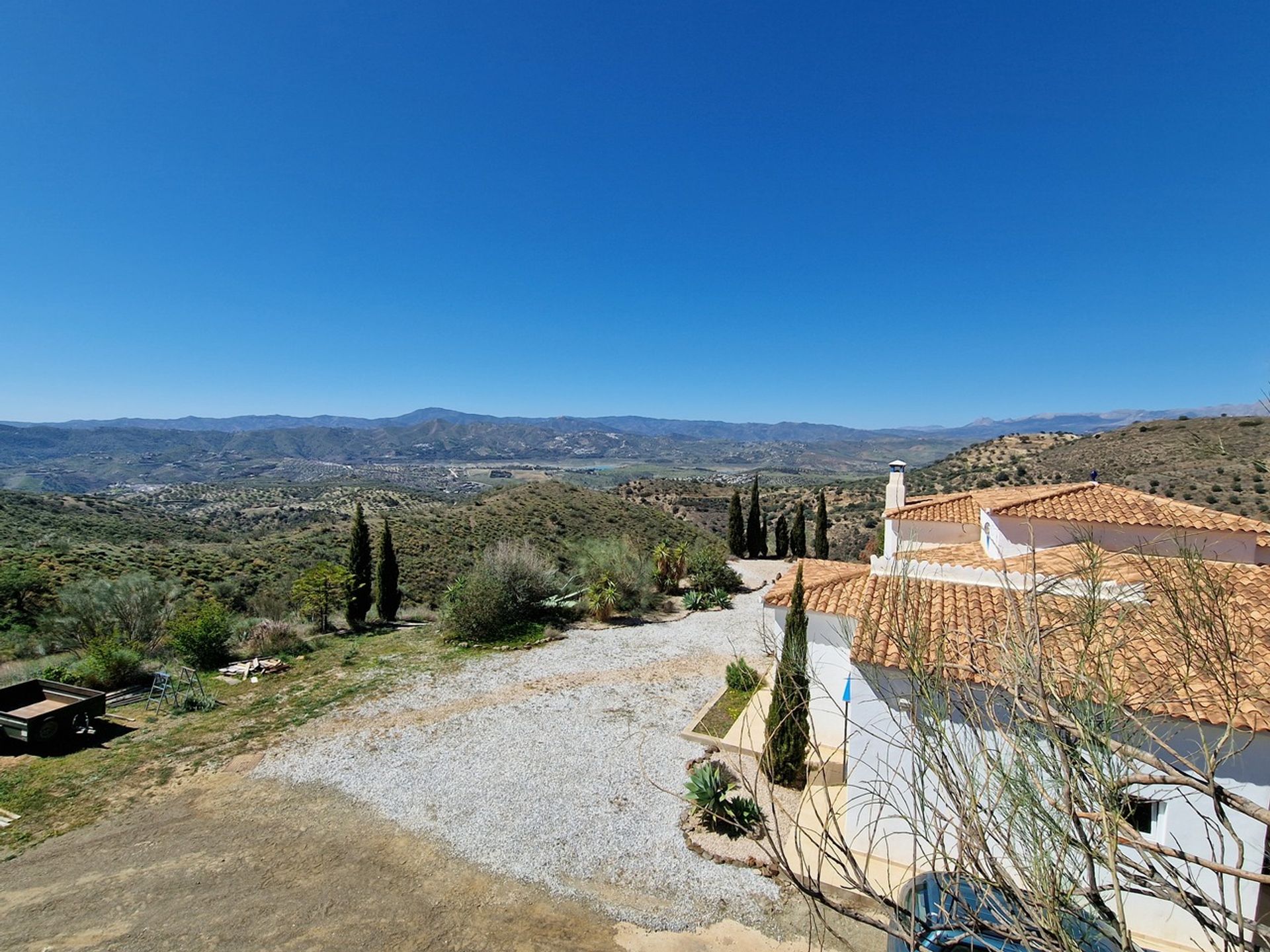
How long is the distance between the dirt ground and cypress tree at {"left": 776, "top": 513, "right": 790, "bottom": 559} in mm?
25187

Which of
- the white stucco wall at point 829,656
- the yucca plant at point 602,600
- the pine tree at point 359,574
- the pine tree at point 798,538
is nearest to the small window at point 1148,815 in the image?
the white stucco wall at point 829,656

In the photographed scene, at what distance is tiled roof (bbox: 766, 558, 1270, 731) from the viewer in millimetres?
3285

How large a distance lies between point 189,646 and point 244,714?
12.8 ft

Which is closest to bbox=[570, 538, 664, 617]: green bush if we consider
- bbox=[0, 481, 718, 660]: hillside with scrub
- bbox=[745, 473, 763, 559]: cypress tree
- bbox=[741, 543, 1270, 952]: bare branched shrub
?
bbox=[0, 481, 718, 660]: hillside with scrub

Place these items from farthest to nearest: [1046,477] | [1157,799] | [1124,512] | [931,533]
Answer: [1046,477] → [931,533] → [1124,512] → [1157,799]

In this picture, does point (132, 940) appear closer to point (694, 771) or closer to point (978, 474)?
point (694, 771)

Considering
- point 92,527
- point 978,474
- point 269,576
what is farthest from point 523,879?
point 978,474

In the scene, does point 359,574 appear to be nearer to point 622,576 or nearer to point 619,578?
point 619,578

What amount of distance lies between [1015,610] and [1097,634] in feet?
1.41

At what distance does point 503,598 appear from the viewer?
16.5 m

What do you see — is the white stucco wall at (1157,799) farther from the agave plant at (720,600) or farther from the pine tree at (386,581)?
the pine tree at (386,581)

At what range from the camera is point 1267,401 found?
389cm

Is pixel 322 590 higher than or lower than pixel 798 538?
higher

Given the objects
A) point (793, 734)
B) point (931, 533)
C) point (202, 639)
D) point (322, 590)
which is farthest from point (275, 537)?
point (793, 734)
